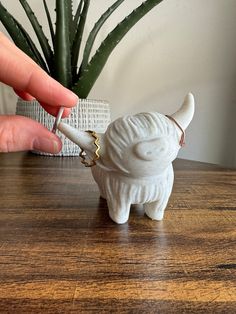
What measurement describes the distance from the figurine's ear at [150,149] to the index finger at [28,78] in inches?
3.0

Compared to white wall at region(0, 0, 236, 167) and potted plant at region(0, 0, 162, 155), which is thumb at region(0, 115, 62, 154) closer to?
potted plant at region(0, 0, 162, 155)

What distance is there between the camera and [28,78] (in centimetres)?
30

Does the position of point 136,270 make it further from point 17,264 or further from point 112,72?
point 112,72

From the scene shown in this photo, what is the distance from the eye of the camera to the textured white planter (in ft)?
2.26

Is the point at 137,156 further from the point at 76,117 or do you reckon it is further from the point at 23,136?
the point at 76,117

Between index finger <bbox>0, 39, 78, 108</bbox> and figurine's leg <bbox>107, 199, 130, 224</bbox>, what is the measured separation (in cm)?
10

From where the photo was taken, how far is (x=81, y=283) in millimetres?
206

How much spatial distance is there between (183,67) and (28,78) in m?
0.68

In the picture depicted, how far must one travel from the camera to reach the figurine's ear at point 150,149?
29 cm

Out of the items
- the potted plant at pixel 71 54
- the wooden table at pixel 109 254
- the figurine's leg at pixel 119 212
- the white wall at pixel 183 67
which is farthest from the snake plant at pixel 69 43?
the figurine's leg at pixel 119 212

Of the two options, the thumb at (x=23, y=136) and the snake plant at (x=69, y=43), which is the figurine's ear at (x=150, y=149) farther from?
the snake plant at (x=69, y=43)

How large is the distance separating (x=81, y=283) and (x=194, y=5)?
0.85 m

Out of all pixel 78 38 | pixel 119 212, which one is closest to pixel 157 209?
pixel 119 212

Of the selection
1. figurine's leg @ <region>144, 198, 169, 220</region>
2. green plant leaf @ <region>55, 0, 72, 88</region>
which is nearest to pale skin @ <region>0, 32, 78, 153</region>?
figurine's leg @ <region>144, 198, 169, 220</region>
